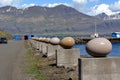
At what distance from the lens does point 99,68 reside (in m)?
12.9

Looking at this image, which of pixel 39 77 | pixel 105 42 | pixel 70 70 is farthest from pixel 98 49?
pixel 70 70

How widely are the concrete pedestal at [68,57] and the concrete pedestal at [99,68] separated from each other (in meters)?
7.88

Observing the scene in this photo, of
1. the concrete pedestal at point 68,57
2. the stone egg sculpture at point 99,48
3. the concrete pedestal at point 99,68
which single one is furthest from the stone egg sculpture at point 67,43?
the concrete pedestal at point 99,68

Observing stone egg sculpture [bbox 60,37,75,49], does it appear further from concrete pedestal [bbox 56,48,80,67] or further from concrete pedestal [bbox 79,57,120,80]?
concrete pedestal [bbox 79,57,120,80]

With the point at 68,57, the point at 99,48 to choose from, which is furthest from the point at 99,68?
the point at 68,57

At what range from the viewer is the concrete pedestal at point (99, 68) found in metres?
12.8

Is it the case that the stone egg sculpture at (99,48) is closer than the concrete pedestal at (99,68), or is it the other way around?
the concrete pedestal at (99,68)

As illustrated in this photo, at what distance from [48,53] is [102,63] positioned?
17280 mm

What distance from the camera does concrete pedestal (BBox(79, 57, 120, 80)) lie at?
12805 millimetres

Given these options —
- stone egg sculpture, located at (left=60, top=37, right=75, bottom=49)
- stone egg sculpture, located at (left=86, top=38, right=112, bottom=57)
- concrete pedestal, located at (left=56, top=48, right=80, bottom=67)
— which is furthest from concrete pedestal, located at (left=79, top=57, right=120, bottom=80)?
stone egg sculpture, located at (left=60, top=37, right=75, bottom=49)

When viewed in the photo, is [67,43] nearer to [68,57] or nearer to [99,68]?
[68,57]

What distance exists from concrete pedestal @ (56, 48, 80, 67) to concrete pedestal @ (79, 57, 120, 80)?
788 cm

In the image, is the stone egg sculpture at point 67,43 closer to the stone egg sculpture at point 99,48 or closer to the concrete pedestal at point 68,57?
the concrete pedestal at point 68,57

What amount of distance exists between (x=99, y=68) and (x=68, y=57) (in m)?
8.35
